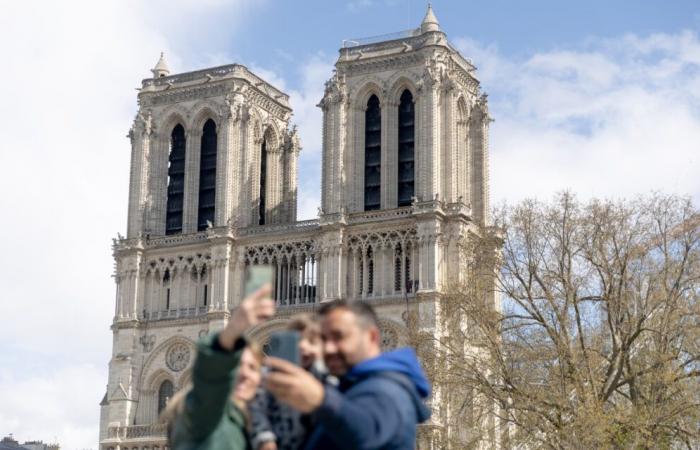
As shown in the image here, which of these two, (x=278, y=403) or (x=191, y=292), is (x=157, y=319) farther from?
(x=278, y=403)

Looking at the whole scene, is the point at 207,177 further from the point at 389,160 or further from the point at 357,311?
the point at 357,311

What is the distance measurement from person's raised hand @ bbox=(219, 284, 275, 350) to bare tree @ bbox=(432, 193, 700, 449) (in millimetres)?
22403

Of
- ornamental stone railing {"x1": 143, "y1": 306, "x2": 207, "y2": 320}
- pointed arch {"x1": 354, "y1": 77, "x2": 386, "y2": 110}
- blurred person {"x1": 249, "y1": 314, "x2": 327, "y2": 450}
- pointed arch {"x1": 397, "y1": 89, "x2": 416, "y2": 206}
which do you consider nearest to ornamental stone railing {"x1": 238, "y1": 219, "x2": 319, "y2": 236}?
ornamental stone railing {"x1": 143, "y1": 306, "x2": 207, "y2": 320}

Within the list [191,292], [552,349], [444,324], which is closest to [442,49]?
[191,292]

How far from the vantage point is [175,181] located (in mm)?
60219

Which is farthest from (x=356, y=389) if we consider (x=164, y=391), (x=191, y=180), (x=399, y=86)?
(x=191, y=180)

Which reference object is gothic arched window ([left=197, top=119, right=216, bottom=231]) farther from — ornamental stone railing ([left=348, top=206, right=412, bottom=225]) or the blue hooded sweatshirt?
the blue hooded sweatshirt

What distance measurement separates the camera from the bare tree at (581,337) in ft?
88.5

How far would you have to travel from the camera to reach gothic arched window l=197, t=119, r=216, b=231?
5912cm


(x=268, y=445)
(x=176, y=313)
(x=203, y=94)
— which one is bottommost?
(x=268, y=445)

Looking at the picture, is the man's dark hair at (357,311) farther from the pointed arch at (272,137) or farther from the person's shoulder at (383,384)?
the pointed arch at (272,137)

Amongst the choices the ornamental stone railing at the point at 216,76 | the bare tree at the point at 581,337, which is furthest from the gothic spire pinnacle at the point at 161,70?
the bare tree at the point at 581,337

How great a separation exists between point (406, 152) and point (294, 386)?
51096mm

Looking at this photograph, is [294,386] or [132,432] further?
[132,432]
